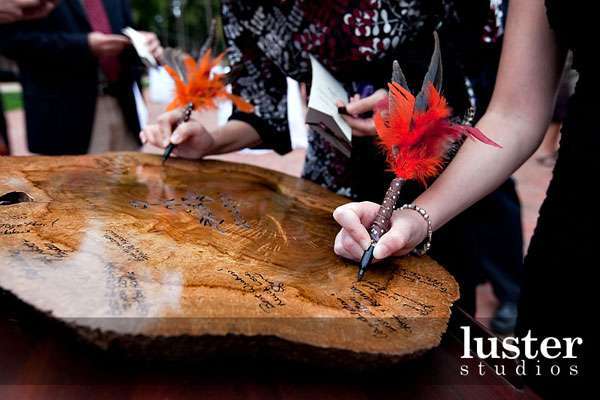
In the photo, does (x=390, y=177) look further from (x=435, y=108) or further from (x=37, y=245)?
(x=37, y=245)

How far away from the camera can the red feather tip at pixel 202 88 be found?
1.35 metres

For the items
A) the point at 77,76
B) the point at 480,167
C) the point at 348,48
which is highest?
the point at 348,48

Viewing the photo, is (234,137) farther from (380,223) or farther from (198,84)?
(380,223)

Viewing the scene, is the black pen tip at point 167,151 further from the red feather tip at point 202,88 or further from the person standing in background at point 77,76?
the person standing in background at point 77,76

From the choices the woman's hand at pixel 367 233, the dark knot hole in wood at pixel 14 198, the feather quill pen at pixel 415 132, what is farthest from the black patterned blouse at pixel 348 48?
the dark knot hole in wood at pixel 14 198

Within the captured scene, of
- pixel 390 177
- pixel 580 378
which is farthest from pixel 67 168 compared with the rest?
pixel 580 378

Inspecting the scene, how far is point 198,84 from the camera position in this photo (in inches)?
53.2

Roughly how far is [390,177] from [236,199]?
1.30 feet

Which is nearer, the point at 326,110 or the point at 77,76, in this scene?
the point at 326,110

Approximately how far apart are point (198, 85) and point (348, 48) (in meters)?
0.46

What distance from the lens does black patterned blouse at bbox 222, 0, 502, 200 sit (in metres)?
1.06

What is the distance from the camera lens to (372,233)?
2.57ft

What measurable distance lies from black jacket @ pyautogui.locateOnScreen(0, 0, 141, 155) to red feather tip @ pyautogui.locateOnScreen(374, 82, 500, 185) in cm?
174

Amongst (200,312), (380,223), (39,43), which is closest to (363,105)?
(380,223)
